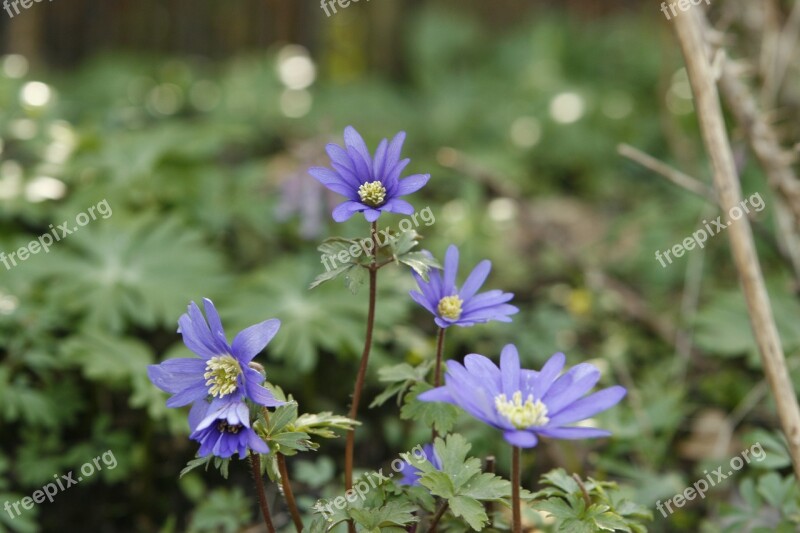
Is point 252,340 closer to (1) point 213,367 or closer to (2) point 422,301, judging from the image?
(1) point 213,367

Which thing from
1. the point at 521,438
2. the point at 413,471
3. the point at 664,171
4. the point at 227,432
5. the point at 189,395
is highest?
the point at 664,171

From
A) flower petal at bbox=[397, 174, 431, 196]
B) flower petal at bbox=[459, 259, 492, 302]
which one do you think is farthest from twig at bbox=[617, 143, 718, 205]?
flower petal at bbox=[397, 174, 431, 196]

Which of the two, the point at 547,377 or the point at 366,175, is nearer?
the point at 547,377

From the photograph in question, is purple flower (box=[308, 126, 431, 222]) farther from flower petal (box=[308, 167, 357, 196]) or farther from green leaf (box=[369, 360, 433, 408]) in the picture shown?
green leaf (box=[369, 360, 433, 408])

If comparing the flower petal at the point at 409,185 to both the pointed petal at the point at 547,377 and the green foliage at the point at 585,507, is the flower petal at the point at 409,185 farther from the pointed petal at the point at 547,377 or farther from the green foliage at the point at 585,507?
the green foliage at the point at 585,507

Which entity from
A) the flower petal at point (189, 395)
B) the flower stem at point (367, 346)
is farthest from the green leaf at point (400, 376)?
the flower petal at point (189, 395)

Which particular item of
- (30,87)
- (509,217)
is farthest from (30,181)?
(509,217)

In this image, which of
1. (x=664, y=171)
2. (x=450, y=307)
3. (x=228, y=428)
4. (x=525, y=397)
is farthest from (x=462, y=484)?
(x=664, y=171)
